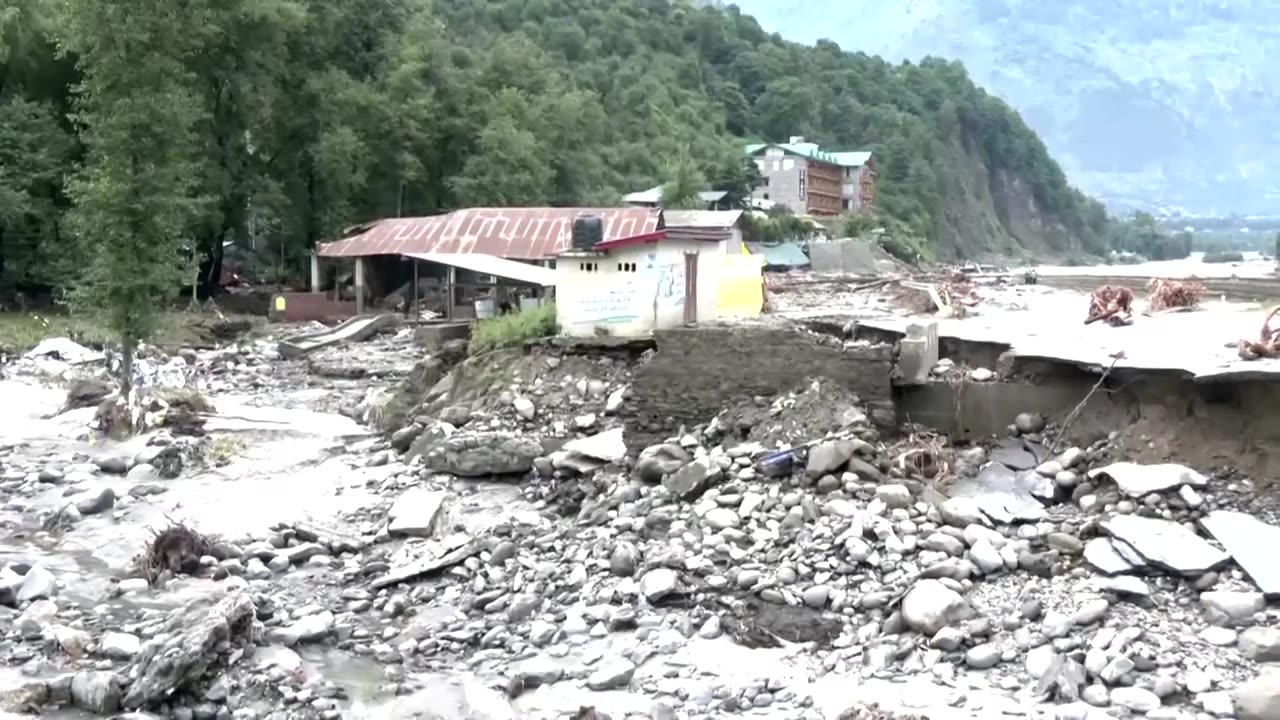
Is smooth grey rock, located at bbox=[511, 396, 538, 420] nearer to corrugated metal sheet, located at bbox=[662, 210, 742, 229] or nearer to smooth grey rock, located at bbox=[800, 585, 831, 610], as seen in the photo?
smooth grey rock, located at bbox=[800, 585, 831, 610]

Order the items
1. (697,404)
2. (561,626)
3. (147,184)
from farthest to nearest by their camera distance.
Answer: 1. (147,184)
2. (697,404)
3. (561,626)

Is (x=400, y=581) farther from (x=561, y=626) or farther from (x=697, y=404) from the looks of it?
(x=697, y=404)

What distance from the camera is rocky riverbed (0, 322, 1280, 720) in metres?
7.43

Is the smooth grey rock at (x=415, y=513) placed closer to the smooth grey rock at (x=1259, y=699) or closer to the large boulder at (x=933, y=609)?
the large boulder at (x=933, y=609)

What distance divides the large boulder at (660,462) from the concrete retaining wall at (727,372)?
41cm

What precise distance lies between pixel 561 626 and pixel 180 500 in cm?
589

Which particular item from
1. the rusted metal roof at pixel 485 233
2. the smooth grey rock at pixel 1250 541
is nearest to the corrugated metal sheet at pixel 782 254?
the rusted metal roof at pixel 485 233

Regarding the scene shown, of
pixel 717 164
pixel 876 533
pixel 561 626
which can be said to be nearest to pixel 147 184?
pixel 561 626

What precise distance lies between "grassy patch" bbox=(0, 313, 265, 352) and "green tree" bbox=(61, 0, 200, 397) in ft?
18.1

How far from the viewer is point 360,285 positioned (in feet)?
102

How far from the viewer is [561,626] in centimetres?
865

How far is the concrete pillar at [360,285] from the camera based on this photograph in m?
30.8

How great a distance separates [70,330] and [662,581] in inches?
829

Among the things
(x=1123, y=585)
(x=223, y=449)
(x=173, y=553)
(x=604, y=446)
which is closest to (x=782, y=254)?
(x=223, y=449)
